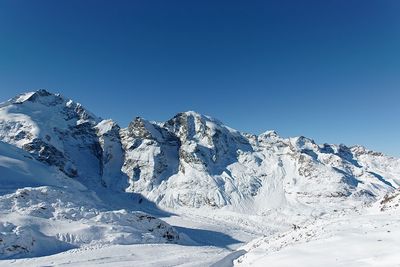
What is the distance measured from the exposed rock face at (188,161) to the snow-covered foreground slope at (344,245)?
10451 cm

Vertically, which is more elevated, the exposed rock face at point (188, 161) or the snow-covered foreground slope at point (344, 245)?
the exposed rock face at point (188, 161)

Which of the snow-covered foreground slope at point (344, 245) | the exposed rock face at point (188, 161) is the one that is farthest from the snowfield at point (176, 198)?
the exposed rock face at point (188, 161)

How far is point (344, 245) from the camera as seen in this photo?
2091 cm

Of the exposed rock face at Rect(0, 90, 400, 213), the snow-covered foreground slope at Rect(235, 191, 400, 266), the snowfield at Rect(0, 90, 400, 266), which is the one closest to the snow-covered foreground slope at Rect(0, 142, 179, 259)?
the snowfield at Rect(0, 90, 400, 266)

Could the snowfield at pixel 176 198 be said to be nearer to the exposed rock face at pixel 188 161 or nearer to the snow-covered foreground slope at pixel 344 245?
the snow-covered foreground slope at pixel 344 245

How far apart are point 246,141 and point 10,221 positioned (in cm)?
14047

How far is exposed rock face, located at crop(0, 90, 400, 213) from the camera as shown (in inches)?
5566

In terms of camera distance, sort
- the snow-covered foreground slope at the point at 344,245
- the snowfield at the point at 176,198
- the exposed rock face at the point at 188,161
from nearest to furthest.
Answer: the snow-covered foreground slope at the point at 344,245 < the snowfield at the point at 176,198 < the exposed rock face at the point at 188,161

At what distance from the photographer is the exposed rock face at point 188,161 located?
141375 millimetres

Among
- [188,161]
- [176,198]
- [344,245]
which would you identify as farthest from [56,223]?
[188,161]

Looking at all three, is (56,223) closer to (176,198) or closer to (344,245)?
(344,245)

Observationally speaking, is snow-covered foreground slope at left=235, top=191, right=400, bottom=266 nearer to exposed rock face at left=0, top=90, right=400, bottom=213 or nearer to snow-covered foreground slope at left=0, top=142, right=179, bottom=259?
snow-covered foreground slope at left=0, top=142, right=179, bottom=259

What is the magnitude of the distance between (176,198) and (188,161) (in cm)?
2334

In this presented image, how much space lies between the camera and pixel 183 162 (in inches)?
6467
